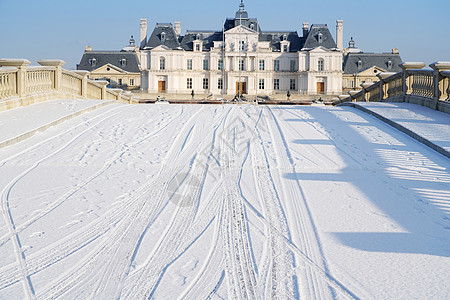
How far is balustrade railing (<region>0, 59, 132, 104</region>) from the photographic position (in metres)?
14.9

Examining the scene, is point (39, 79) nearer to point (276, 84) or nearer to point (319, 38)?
point (276, 84)

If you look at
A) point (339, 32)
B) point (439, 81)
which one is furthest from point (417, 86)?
point (339, 32)

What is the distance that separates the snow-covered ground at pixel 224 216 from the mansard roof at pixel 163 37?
7608 centimetres

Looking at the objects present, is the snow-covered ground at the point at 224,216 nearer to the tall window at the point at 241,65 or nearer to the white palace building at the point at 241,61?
the white palace building at the point at 241,61

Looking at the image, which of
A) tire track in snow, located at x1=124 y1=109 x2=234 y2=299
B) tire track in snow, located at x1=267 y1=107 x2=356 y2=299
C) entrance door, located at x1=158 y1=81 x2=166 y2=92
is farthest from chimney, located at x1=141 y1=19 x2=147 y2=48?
tire track in snow, located at x1=267 y1=107 x2=356 y2=299

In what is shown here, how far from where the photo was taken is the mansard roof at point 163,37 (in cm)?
8600

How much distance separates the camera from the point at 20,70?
15148 millimetres

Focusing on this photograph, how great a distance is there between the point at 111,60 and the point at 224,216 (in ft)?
293

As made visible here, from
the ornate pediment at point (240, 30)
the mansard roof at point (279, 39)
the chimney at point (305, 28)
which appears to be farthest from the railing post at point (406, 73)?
the chimney at point (305, 28)

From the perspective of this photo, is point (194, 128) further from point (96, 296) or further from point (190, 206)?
point (96, 296)

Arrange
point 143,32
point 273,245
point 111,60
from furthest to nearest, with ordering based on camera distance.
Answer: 1. point 111,60
2. point 143,32
3. point 273,245

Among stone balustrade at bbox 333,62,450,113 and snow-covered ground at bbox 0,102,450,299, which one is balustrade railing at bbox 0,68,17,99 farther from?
stone balustrade at bbox 333,62,450,113

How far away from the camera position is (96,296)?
473 centimetres

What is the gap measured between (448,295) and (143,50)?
84.6m
